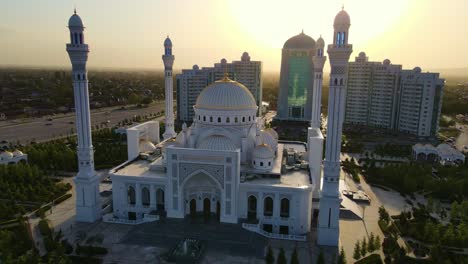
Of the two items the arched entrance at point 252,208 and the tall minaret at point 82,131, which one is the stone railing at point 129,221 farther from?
the arched entrance at point 252,208

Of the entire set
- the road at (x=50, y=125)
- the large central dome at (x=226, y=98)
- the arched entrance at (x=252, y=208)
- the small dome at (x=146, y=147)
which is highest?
the large central dome at (x=226, y=98)

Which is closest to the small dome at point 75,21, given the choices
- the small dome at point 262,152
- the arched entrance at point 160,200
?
the arched entrance at point 160,200

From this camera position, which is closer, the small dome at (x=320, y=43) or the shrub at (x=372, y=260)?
the shrub at (x=372, y=260)

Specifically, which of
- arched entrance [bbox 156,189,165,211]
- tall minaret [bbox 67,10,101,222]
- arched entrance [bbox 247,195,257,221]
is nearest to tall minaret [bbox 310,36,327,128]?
arched entrance [bbox 247,195,257,221]

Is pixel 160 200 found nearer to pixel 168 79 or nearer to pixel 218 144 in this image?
pixel 218 144

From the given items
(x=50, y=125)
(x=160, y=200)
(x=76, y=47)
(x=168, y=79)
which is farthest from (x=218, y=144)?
(x=50, y=125)

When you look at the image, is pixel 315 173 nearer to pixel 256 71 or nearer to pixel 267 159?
pixel 267 159

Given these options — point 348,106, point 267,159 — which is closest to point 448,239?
point 267,159

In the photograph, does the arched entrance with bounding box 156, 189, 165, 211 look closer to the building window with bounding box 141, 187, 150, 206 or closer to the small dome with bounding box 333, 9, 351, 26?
the building window with bounding box 141, 187, 150, 206
